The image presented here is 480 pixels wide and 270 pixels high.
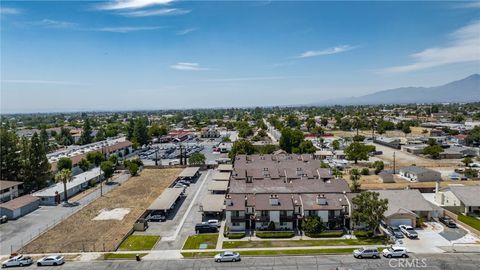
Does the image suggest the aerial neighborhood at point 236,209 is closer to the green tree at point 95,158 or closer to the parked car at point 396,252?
the parked car at point 396,252

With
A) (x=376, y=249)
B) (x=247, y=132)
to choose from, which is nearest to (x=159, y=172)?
(x=376, y=249)

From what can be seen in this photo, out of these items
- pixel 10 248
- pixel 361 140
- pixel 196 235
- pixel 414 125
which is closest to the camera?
pixel 10 248

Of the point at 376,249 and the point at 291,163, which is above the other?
the point at 291,163

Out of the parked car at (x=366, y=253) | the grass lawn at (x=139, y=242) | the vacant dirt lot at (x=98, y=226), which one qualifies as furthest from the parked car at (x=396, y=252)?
the vacant dirt lot at (x=98, y=226)

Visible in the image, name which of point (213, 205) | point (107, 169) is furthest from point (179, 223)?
point (107, 169)

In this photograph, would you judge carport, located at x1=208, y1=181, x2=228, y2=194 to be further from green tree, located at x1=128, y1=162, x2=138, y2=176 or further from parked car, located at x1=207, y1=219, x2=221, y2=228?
green tree, located at x1=128, y1=162, x2=138, y2=176

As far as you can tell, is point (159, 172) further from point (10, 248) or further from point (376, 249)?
point (376, 249)

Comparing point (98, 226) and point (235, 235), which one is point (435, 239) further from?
point (98, 226)

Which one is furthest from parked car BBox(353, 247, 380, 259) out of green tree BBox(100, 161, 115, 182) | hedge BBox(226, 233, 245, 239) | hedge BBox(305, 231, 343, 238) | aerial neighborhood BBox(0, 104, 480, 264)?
green tree BBox(100, 161, 115, 182)
